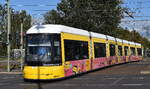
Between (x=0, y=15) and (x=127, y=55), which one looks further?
(x=0, y=15)

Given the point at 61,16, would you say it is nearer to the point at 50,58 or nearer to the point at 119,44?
the point at 119,44

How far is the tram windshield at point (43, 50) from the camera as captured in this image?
19.3 meters

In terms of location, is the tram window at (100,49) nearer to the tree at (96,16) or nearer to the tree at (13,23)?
the tree at (96,16)

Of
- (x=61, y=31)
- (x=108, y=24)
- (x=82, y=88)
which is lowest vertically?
(x=82, y=88)

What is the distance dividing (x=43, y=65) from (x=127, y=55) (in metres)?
28.2

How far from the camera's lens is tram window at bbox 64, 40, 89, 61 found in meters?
21.1

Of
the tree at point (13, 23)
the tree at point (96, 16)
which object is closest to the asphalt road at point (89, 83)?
the tree at point (96, 16)

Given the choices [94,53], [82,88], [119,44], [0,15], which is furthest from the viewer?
[0,15]

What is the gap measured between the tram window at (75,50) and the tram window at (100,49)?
2877mm

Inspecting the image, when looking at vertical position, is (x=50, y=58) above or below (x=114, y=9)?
below

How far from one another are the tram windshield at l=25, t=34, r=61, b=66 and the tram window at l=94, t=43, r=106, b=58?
8.44 metres

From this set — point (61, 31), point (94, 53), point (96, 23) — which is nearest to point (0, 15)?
point (96, 23)

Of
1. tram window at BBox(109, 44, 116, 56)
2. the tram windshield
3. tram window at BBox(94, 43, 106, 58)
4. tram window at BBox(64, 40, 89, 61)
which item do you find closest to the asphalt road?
the tram windshield

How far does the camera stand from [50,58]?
1936cm
